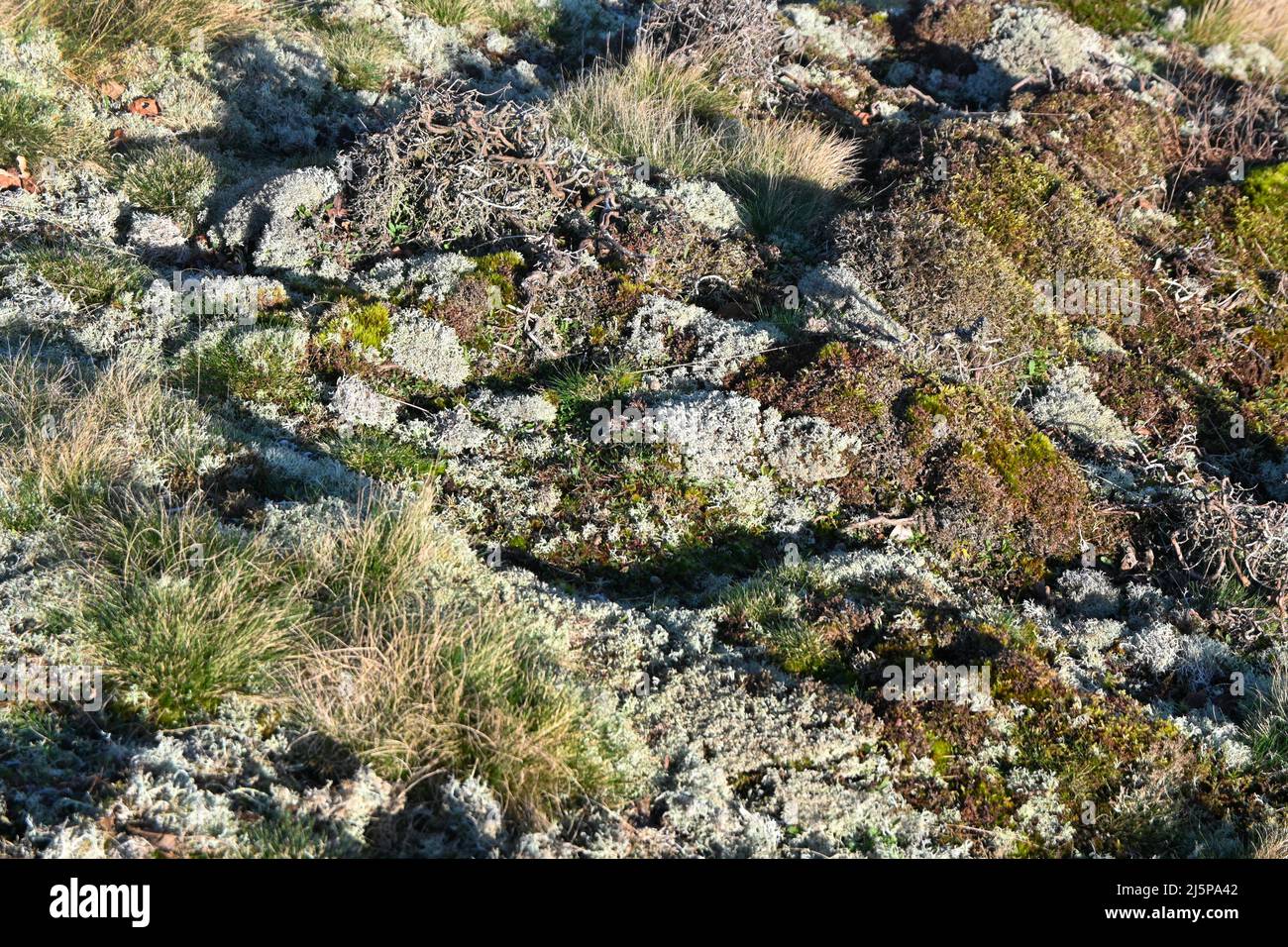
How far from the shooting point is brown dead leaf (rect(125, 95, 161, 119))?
27.0ft

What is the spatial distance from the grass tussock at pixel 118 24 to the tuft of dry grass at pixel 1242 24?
9711 mm

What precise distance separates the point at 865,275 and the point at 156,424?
4543 mm

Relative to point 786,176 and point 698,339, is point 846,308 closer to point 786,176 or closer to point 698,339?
point 698,339

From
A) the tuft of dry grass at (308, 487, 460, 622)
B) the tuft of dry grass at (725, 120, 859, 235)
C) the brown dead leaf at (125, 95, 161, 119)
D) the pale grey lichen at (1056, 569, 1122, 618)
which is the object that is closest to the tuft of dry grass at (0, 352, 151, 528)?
the tuft of dry grass at (308, 487, 460, 622)

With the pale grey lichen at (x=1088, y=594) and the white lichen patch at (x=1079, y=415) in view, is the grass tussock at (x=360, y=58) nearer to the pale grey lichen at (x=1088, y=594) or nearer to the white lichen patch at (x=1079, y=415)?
the white lichen patch at (x=1079, y=415)

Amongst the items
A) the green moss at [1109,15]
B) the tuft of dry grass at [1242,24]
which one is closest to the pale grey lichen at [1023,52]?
the green moss at [1109,15]

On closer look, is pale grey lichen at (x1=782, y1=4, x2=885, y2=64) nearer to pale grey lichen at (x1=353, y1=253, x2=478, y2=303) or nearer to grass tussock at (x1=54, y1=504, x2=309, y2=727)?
pale grey lichen at (x1=353, y1=253, x2=478, y2=303)

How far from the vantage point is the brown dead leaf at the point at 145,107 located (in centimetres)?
824

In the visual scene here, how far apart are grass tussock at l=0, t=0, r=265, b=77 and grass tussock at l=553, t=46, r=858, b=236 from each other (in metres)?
3.12

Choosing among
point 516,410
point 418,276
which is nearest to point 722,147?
point 418,276

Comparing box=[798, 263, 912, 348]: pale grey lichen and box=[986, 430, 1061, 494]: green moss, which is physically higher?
box=[798, 263, 912, 348]: pale grey lichen

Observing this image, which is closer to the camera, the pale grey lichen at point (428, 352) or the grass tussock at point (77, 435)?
the grass tussock at point (77, 435)

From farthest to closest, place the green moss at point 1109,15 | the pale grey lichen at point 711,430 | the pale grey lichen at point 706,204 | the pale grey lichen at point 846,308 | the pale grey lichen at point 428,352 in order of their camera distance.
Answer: the green moss at point 1109,15, the pale grey lichen at point 706,204, the pale grey lichen at point 846,308, the pale grey lichen at point 428,352, the pale grey lichen at point 711,430
